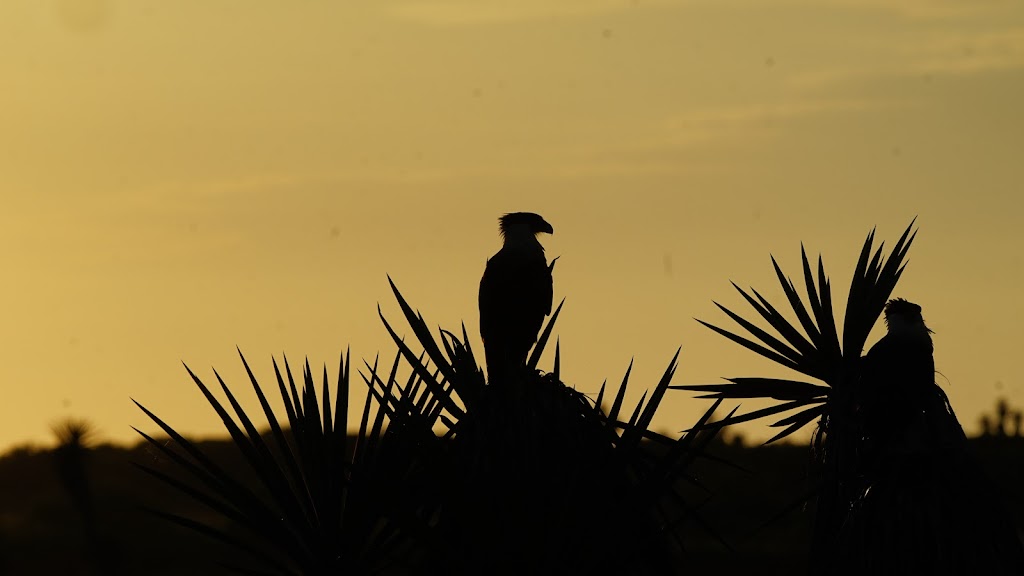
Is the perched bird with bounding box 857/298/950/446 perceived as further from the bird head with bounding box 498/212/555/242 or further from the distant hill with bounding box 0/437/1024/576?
the distant hill with bounding box 0/437/1024/576

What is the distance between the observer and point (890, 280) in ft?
51.1

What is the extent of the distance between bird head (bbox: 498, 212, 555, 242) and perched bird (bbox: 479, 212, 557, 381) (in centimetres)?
12

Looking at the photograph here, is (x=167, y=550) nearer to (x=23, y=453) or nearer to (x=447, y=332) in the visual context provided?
(x=23, y=453)

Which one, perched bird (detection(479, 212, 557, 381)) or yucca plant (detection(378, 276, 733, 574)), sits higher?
perched bird (detection(479, 212, 557, 381))

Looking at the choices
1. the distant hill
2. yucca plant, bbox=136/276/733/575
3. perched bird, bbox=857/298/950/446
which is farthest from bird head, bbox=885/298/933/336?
the distant hill

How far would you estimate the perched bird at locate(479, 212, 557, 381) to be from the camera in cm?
1485

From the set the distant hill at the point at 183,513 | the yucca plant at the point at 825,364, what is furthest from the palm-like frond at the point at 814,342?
the distant hill at the point at 183,513

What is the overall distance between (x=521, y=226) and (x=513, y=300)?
1.00m

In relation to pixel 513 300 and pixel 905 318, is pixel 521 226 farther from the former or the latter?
pixel 905 318

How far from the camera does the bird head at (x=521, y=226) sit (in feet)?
50.8

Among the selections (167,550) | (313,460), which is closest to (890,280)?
(313,460)

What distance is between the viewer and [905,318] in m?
14.8

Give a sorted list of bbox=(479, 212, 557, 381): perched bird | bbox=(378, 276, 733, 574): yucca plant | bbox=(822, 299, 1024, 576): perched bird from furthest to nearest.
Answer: bbox=(479, 212, 557, 381): perched bird → bbox=(822, 299, 1024, 576): perched bird → bbox=(378, 276, 733, 574): yucca plant

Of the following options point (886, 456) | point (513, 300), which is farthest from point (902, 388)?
point (513, 300)
